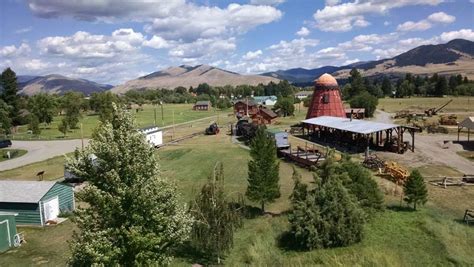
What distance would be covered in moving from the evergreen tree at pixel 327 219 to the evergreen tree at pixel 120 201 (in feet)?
28.2

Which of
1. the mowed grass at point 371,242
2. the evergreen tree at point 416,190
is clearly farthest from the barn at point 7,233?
the evergreen tree at point 416,190

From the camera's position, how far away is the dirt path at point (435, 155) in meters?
33.3

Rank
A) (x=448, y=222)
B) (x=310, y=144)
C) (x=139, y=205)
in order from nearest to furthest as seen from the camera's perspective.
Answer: (x=139, y=205)
(x=448, y=222)
(x=310, y=144)

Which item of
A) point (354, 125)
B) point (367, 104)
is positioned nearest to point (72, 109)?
point (367, 104)

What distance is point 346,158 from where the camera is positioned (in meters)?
23.7

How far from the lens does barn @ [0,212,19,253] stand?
2052 centimetres

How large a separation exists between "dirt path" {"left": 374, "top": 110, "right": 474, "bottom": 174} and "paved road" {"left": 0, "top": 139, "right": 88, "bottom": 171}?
36.6 m

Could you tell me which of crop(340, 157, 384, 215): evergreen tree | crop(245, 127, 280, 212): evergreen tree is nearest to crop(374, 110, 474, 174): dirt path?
crop(340, 157, 384, 215): evergreen tree

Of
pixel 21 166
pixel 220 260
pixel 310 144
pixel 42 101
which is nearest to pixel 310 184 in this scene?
pixel 220 260

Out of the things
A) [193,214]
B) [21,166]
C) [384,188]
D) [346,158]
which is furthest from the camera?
[21,166]

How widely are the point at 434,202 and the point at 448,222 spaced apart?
12.9 ft

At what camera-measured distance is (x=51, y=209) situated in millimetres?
24594

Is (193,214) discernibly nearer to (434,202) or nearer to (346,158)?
(346,158)

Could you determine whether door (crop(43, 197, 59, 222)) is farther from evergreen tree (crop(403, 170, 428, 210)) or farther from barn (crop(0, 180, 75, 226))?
evergreen tree (crop(403, 170, 428, 210))
